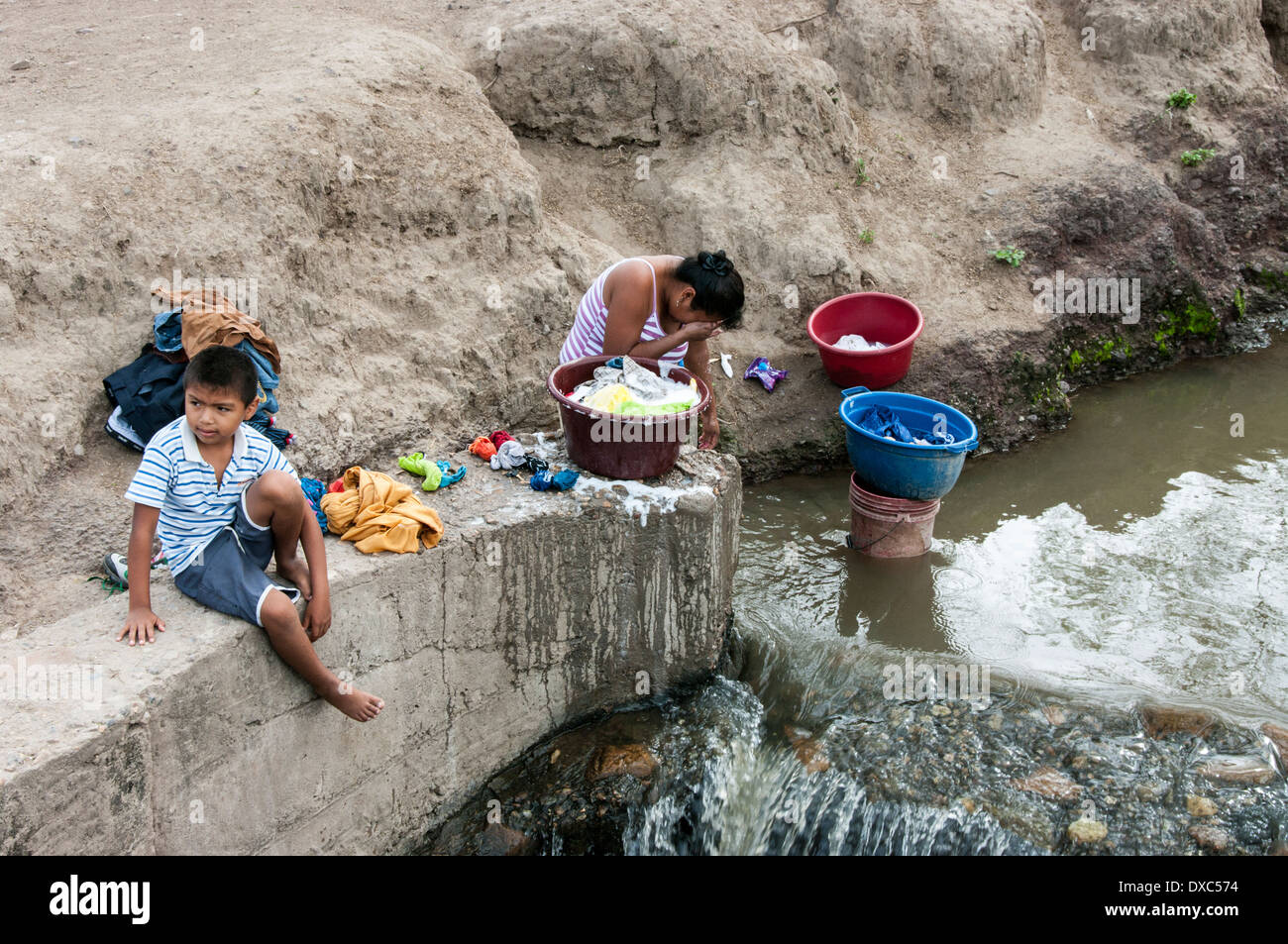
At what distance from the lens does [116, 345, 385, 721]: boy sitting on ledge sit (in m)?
3.18

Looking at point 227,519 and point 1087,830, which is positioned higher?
point 227,519

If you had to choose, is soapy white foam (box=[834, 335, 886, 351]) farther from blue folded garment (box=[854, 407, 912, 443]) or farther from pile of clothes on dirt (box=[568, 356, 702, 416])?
pile of clothes on dirt (box=[568, 356, 702, 416])

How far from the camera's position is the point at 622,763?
4.44 metres

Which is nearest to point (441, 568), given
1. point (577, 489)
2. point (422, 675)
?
point (422, 675)

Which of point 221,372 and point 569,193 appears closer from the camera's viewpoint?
point 221,372

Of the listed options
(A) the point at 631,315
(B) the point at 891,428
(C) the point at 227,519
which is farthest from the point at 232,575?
(B) the point at 891,428

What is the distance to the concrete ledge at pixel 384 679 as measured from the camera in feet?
9.79

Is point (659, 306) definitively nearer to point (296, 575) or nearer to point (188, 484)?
point (296, 575)

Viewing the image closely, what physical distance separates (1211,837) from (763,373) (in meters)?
3.72

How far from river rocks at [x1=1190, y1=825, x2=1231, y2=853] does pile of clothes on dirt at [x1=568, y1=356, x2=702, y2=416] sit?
254 cm

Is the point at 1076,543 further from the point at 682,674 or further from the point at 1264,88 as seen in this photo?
the point at 1264,88

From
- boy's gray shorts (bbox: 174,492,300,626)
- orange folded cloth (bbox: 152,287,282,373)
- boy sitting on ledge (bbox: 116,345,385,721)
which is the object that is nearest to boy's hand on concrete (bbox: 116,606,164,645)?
boy sitting on ledge (bbox: 116,345,385,721)

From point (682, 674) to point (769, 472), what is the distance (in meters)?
2.19

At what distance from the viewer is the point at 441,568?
158 inches
